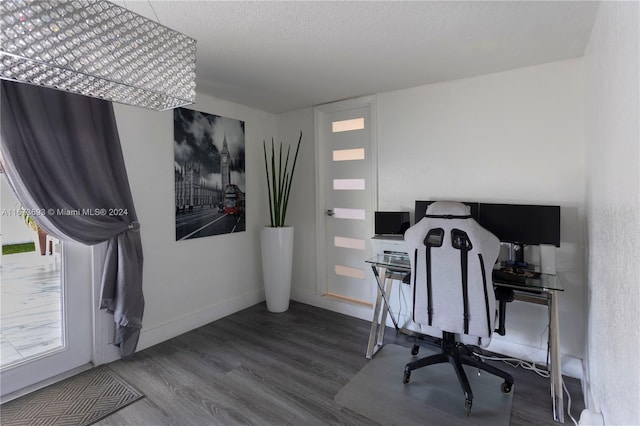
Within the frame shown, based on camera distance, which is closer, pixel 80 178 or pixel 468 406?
pixel 468 406

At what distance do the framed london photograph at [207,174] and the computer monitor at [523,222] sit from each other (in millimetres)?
2540

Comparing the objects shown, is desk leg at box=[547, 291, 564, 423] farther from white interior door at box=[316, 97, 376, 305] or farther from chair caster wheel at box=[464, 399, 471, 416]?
white interior door at box=[316, 97, 376, 305]

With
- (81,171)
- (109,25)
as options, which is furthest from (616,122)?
(81,171)

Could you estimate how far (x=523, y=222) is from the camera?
2.33 metres

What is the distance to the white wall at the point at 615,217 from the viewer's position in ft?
3.37

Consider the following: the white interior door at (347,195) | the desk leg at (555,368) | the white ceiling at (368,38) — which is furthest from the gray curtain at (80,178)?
the desk leg at (555,368)

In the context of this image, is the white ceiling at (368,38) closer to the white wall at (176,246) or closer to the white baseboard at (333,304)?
the white wall at (176,246)

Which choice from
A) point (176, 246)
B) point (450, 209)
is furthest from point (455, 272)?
point (176, 246)

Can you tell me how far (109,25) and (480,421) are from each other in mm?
2715

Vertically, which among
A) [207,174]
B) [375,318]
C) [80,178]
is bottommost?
[375,318]

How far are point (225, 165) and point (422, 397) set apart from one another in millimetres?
2817

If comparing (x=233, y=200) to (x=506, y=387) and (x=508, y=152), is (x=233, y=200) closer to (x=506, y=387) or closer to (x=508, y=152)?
(x=508, y=152)

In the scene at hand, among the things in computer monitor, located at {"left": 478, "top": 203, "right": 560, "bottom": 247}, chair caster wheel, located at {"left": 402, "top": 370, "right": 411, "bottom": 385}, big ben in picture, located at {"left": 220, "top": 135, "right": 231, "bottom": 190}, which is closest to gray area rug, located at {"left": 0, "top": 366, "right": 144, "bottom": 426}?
chair caster wheel, located at {"left": 402, "top": 370, "right": 411, "bottom": 385}

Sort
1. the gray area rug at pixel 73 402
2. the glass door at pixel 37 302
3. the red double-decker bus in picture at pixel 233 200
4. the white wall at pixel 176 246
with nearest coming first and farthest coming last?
the gray area rug at pixel 73 402 → the glass door at pixel 37 302 → the white wall at pixel 176 246 → the red double-decker bus in picture at pixel 233 200
